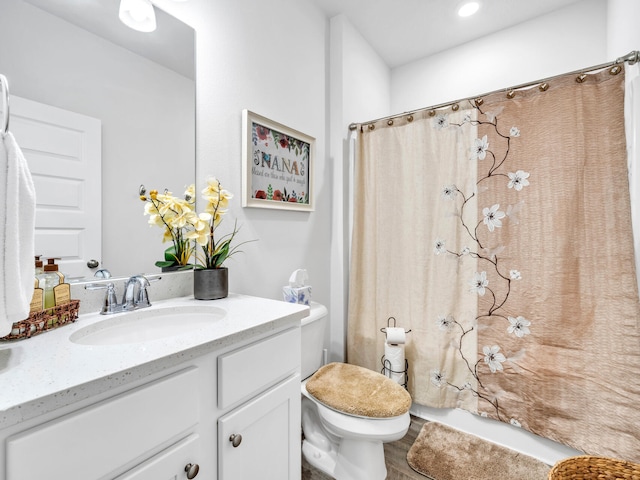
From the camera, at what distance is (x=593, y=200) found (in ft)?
4.40

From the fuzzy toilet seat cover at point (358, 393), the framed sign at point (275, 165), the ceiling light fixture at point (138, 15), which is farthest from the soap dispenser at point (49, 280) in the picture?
the fuzzy toilet seat cover at point (358, 393)

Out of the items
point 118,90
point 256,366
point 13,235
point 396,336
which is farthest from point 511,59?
point 13,235

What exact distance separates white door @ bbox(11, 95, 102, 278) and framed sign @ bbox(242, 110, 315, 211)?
1.93 feet

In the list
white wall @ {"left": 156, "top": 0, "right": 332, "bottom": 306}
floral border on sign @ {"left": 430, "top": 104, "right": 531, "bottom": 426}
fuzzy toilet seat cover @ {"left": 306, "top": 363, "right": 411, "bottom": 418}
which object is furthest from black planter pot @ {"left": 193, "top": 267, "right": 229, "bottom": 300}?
floral border on sign @ {"left": 430, "top": 104, "right": 531, "bottom": 426}

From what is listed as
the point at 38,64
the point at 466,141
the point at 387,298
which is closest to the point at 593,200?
the point at 466,141

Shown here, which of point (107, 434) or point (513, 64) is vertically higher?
point (513, 64)

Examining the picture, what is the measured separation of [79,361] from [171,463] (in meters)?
0.29

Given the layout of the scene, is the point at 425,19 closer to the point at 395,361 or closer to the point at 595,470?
the point at 395,361

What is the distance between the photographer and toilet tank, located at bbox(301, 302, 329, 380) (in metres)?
1.42

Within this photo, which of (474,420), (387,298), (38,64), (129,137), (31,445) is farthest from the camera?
(387,298)

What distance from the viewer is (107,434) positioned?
54 centimetres

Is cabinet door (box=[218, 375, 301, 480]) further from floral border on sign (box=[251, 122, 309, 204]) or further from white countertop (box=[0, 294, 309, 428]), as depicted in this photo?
floral border on sign (box=[251, 122, 309, 204])

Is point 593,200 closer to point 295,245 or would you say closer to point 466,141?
point 466,141

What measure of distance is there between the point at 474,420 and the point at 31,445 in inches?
74.1
